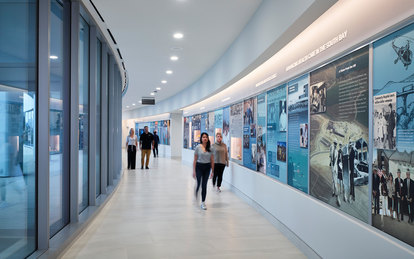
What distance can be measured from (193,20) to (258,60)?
67.8 inches

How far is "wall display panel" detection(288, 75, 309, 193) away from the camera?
4.99 meters

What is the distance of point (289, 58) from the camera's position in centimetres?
568

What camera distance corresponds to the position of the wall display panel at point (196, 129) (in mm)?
15781

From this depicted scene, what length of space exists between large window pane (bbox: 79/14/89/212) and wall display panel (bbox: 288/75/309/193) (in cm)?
418

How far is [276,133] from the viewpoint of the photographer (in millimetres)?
6402

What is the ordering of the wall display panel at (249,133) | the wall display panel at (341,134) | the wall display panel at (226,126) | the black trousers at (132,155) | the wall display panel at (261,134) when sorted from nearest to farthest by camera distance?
the wall display panel at (341,134) < the wall display panel at (261,134) < the wall display panel at (249,133) < the wall display panel at (226,126) < the black trousers at (132,155)

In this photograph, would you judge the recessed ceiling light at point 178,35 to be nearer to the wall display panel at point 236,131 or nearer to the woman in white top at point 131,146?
the wall display panel at point 236,131

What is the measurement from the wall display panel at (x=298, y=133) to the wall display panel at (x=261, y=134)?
5.16 feet

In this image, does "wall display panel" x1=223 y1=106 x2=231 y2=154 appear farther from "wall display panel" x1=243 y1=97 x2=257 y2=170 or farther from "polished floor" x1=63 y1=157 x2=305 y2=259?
"polished floor" x1=63 y1=157 x2=305 y2=259

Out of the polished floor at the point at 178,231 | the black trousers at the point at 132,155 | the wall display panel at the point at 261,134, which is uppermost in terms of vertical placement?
the wall display panel at the point at 261,134

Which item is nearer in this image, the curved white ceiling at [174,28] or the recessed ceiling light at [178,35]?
the curved white ceiling at [174,28]

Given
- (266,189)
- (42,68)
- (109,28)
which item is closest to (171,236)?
(266,189)

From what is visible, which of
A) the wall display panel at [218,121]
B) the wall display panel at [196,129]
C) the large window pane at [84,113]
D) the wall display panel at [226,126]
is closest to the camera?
the large window pane at [84,113]

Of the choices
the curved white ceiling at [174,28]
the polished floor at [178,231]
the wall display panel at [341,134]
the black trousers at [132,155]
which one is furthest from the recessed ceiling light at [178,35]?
A: the black trousers at [132,155]
